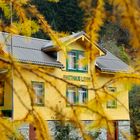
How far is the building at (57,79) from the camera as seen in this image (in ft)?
7.20

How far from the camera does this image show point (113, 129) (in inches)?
85.6

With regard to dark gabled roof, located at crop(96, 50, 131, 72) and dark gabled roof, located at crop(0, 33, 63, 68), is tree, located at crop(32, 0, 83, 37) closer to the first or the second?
dark gabled roof, located at crop(96, 50, 131, 72)

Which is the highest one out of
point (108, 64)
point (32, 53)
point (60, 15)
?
point (60, 15)

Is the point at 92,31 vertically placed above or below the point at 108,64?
below

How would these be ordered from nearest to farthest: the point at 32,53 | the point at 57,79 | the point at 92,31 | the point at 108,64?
1. the point at 92,31
2. the point at 57,79
3. the point at 32,53
4. the point at 108,64

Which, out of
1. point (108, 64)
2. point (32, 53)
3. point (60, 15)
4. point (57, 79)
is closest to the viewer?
point (57, 79)

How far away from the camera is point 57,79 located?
7.48ft

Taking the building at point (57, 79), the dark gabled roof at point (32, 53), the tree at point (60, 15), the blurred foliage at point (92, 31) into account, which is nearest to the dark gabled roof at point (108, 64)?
the building at point (57, 79)

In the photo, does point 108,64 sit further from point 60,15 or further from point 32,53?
point 60,15

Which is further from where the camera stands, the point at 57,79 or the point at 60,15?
the point at 60,15

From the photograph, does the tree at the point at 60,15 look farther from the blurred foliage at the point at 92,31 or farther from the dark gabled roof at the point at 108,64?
the blurred foliage at the point at 92,31

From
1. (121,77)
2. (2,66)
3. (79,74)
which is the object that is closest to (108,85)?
(121,77)

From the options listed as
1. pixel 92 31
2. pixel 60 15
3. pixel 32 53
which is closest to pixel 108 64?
pixel 32 53

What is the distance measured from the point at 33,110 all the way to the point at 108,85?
0.34 metres
